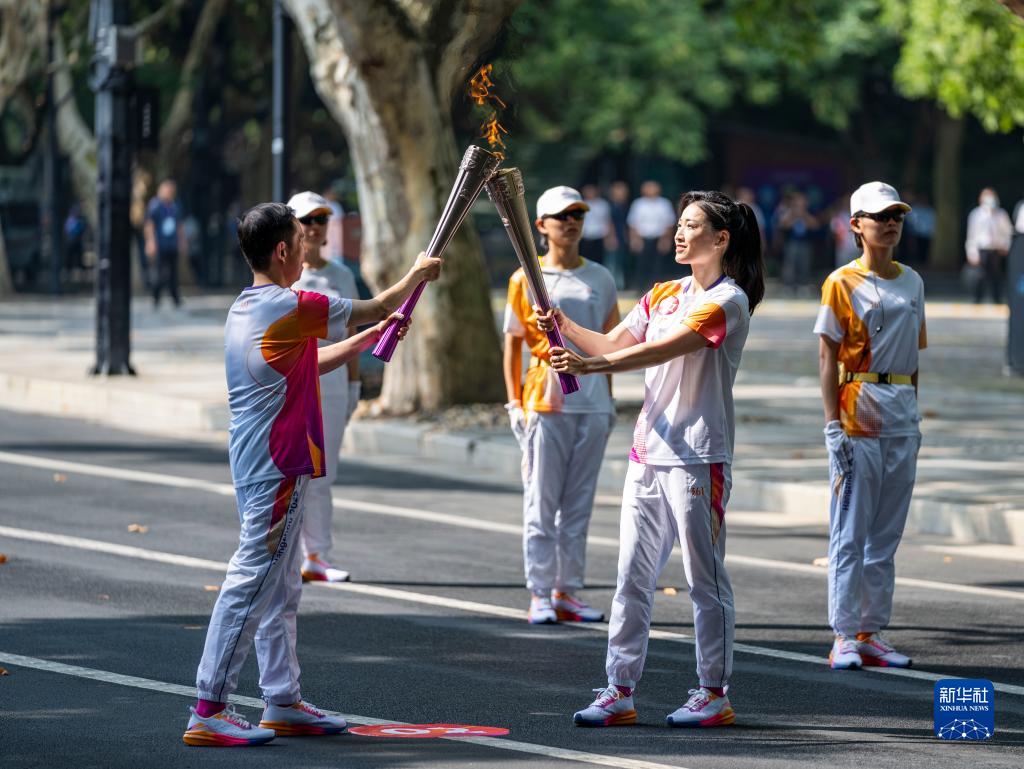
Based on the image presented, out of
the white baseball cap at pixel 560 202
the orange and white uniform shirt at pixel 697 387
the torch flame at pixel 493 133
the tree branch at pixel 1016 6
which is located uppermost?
the tree branch at pixel 1016 6

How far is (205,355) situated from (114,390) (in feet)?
12.4

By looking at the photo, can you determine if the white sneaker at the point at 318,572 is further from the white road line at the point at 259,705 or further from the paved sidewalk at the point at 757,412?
the paved sidewalk at the point at 757,412

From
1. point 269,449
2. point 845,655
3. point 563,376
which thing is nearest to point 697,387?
point 563,376

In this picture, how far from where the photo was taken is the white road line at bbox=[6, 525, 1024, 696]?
26.8 ft

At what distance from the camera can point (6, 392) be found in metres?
18.5

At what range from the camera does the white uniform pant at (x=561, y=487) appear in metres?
9.09

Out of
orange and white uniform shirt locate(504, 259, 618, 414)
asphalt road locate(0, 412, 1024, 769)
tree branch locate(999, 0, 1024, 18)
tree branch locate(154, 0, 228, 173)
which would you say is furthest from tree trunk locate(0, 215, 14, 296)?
orange and white uniform shirt locate(504, 259, 618, 414)

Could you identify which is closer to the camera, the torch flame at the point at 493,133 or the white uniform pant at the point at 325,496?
the torch flame at the point at 493,133

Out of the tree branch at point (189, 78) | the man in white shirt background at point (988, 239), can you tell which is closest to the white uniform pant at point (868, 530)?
the man in white shirt background at point (988, 239)

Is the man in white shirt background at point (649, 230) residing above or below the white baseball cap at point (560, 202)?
above

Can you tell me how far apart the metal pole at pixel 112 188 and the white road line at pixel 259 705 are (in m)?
10.9

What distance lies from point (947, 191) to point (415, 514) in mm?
36432

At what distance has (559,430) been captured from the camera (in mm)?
9125

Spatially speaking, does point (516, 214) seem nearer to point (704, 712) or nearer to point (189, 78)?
point (704, 712)
